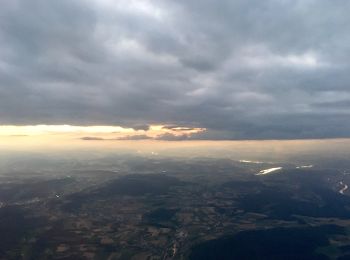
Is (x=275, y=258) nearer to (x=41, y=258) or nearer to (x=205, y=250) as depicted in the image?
(x=205, y=250)

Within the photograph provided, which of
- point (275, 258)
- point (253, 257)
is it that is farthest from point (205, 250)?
point (275, 258)

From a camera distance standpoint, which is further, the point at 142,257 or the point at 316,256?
the point at 316,256

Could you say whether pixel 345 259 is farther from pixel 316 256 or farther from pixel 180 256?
pixel 180 256

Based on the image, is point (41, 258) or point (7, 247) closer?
point (41, 258)

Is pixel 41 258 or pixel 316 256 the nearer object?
pixel 41 258

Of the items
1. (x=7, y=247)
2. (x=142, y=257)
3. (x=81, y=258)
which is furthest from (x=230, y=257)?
(x=7, y=247)

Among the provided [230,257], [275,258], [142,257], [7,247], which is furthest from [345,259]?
[7,247]

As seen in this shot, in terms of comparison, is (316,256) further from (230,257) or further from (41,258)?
(41,258)
